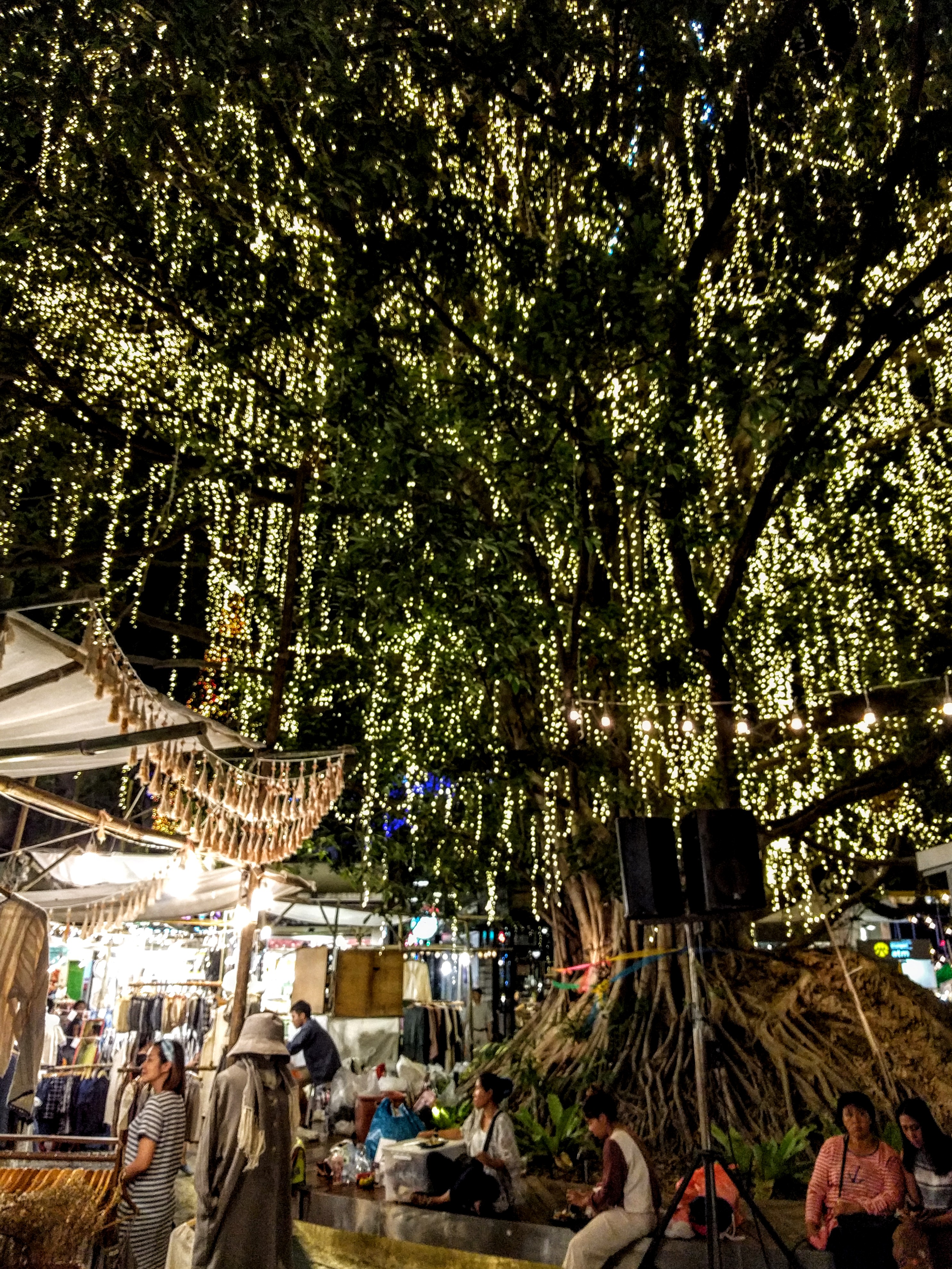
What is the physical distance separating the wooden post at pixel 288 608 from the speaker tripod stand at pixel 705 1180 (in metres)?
4.02

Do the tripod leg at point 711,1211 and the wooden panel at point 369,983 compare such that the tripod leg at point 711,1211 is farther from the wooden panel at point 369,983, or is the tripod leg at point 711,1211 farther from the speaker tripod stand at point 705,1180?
the wooden panel at point 369,983

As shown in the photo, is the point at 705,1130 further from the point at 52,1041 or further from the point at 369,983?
the point at 52,1041

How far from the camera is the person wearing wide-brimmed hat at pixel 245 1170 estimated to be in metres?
4.05

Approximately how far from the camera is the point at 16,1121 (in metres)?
7.07

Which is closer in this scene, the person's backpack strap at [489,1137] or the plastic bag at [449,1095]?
the person's backpack strap at [489,1137]

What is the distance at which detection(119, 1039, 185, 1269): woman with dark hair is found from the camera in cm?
421

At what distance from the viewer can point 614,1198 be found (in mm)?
4648

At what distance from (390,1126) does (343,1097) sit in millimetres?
1905

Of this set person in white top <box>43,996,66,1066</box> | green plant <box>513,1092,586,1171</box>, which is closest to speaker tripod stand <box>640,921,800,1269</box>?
green plant <box>513,1092,586,1171</box>

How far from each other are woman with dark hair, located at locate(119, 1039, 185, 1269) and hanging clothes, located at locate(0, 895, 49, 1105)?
0.79 metres


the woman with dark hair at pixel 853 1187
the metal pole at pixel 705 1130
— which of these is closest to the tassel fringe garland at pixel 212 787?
the metal pole at pixel 705 1130

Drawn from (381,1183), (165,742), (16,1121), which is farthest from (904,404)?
(16,1121)

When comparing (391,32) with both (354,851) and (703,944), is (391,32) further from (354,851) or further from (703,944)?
(354,851)

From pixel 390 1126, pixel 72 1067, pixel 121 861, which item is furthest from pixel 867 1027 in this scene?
pixel 72 1067
